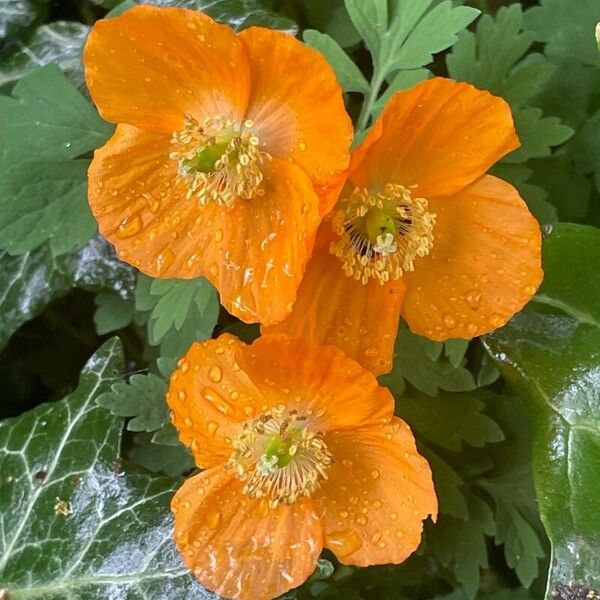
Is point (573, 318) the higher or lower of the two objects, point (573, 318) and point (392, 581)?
the higher

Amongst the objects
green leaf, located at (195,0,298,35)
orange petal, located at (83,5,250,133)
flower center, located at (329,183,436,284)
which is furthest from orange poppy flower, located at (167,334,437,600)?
green leaf, located at (195,0,298,35)

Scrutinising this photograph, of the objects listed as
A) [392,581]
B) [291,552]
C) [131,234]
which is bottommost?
[392,581]

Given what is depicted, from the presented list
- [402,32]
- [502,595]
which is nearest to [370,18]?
[402,32]

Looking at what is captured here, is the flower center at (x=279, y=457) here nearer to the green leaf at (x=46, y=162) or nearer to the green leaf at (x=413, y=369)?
the green leaf at (x=413, y=369)

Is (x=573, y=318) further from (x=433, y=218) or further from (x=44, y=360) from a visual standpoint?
(x=44, y=360)

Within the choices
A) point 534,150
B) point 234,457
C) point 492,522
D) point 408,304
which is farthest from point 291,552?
point 534,150

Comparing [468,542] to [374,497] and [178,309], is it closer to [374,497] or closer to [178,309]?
[374,497]

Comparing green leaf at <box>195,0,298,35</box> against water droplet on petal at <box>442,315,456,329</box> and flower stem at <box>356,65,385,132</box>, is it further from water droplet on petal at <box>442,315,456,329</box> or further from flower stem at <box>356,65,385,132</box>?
water droplet on petal at <box>442,315,456,329</box>
